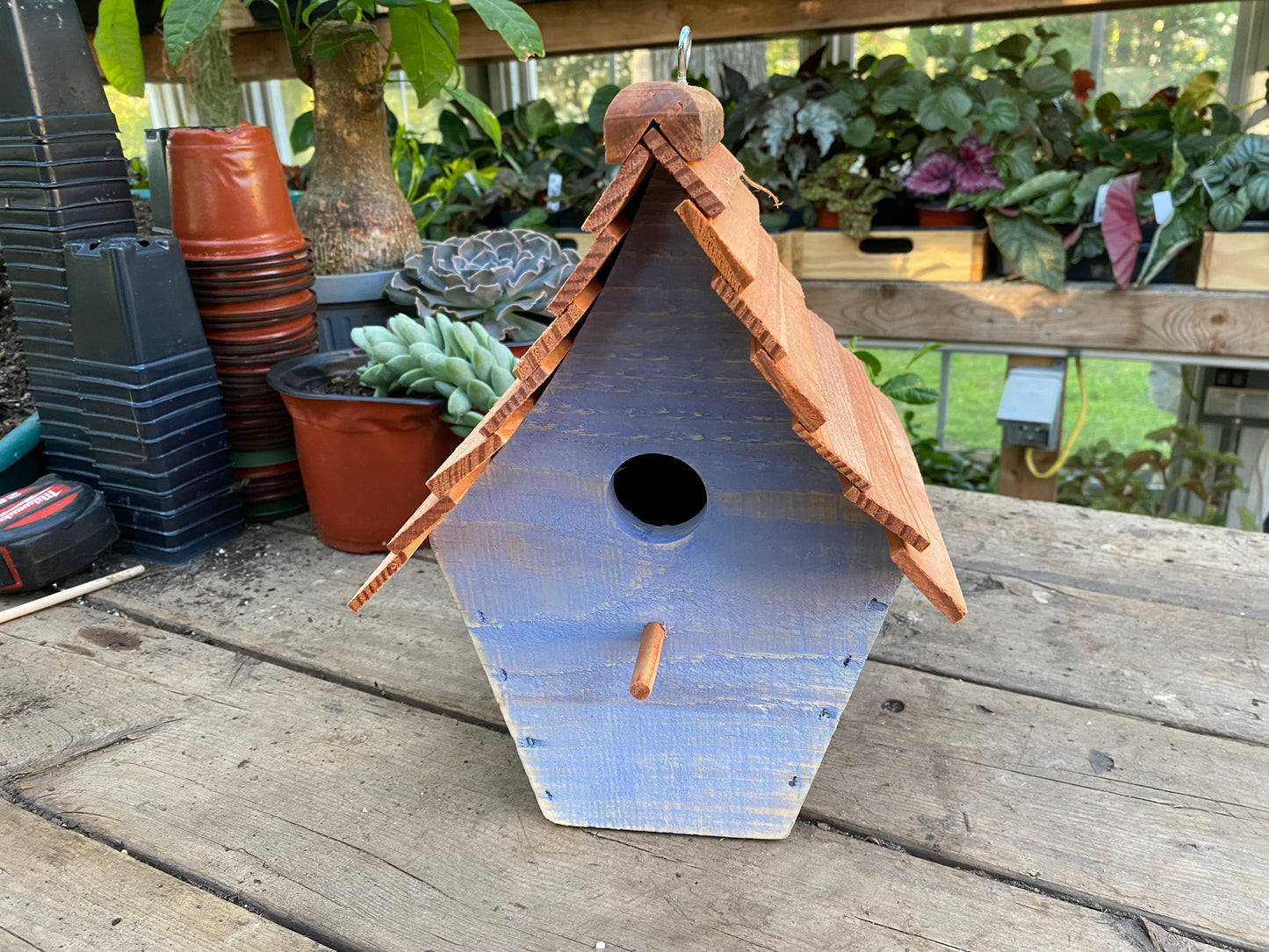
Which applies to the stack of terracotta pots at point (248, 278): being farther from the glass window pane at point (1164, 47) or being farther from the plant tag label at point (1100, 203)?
the glass window pane at point (1164, 47)

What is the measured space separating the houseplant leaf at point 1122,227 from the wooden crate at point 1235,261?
0.12 m

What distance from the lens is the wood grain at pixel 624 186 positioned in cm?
47

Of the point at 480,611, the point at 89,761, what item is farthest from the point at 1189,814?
the point at 89,761

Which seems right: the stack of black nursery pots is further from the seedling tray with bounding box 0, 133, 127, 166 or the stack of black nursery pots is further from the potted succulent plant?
the potted succulent plant

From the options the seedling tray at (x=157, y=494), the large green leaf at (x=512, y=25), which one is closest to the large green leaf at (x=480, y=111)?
the large green leaf at (x=512, y=25)

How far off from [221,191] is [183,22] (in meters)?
0.21

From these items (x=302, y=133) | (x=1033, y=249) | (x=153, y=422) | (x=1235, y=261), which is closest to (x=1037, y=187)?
(x=1033, y=249)

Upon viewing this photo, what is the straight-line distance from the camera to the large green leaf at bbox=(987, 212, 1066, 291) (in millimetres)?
1892

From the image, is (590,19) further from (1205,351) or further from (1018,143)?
(1205,351)

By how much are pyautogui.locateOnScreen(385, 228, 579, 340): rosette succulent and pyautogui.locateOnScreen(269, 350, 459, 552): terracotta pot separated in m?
0.27

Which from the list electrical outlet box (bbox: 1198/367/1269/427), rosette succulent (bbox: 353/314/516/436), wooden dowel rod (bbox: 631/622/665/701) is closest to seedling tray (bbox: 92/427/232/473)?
rosette succulent (bbox: 353/314/516/436)

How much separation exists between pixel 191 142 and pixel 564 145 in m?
1.43

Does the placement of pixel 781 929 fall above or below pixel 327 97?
below

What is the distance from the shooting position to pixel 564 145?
2.46 metres
